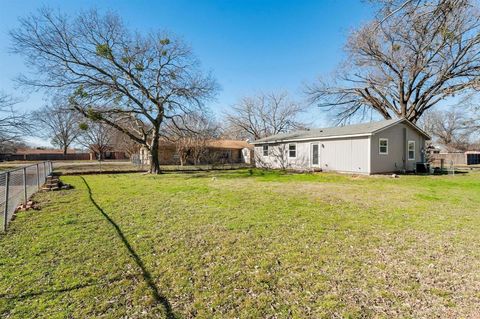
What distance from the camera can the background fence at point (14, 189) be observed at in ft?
15.7

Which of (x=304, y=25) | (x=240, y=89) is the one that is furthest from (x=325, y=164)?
(x=240, y=89)

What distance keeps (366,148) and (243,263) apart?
13066 millimetres

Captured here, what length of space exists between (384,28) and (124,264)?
251 inches

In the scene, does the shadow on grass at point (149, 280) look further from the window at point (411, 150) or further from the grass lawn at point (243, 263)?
the window at point (411, 150)

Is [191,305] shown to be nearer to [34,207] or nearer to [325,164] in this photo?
[34,207]

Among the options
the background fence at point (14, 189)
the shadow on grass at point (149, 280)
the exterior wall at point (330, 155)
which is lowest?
the shadow on grass at point (149, 280)

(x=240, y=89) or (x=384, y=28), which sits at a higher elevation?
(x=240, y=89)

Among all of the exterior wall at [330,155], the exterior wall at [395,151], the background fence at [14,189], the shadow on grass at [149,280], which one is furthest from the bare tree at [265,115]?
the shadow on grass at [149,280]

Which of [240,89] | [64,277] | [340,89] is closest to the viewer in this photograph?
[64,277]

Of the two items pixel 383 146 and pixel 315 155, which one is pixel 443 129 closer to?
pixel 383 146

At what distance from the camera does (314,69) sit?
22.9 metres

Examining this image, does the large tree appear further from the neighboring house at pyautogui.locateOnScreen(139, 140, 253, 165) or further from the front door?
the neighboring house at pyautogui.locateOnScreen(139, 140, 253, 165)

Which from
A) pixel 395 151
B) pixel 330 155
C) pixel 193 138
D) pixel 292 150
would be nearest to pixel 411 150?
pixel 395 151

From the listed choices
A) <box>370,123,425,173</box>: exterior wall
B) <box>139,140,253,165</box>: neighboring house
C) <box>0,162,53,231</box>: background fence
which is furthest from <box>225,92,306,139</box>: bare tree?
<box>0,162,53,231</box>: background fence
